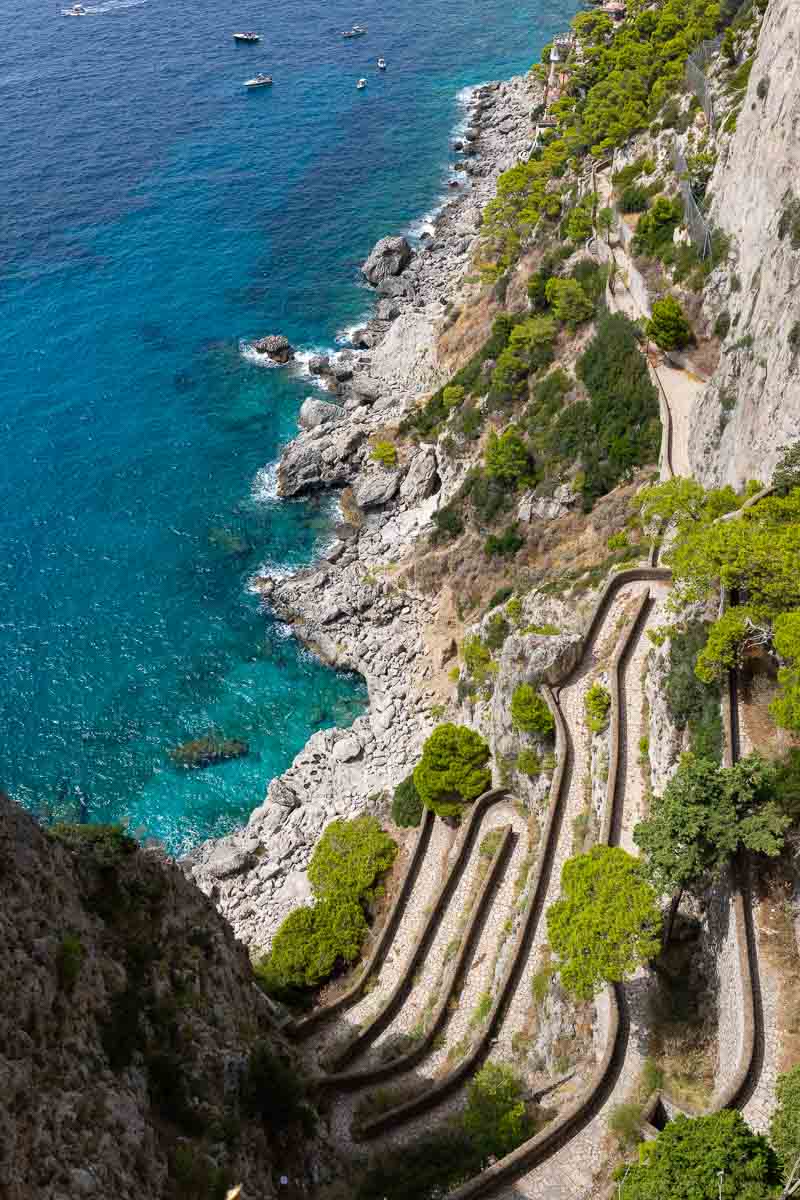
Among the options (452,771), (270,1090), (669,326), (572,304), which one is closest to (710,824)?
(270,1090)

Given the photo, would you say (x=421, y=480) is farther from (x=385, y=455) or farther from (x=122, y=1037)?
(x=122, y=1037)

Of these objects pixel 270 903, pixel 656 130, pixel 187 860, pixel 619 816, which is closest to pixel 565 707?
pixel 619 816

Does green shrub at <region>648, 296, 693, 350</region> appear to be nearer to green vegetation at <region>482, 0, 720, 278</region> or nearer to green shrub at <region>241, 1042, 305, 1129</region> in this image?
green vegetation at <region>482, 0, 720, 278</region>

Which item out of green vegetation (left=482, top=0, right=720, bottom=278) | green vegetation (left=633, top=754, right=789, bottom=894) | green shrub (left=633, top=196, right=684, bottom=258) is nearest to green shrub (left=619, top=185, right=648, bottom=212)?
green vegetation (left=482, top=0, right=720, bottom=278)

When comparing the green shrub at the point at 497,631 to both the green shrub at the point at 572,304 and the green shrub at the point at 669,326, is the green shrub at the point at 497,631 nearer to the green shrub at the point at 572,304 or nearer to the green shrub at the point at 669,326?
the green shrub at the point at 669,326

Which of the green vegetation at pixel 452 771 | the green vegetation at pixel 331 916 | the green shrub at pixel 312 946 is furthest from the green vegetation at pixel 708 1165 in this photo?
the green vegetation at pixel 452 771

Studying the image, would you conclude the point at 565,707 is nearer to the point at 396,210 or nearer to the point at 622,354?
the point at 622,354
